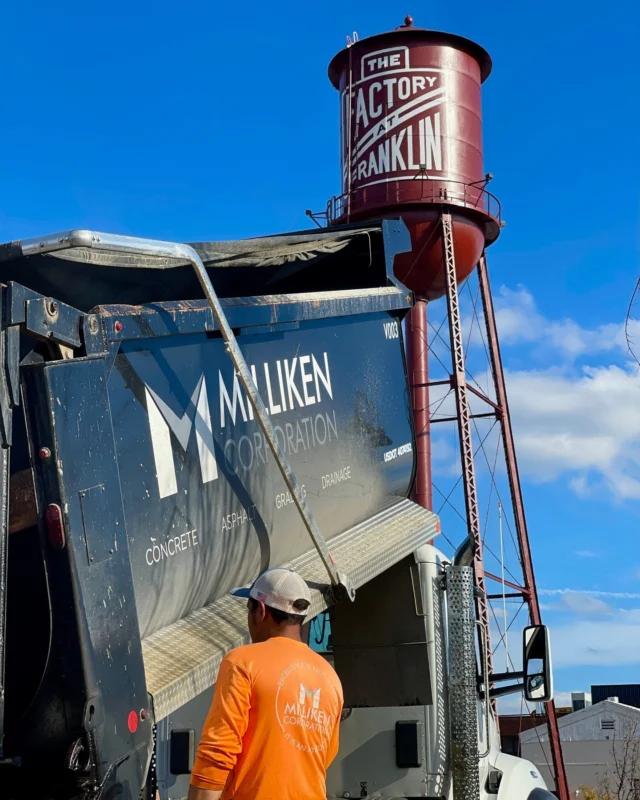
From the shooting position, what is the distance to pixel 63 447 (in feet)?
9.38

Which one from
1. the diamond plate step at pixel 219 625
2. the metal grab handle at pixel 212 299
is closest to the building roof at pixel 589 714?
the diamond plate step at pixel 219 625

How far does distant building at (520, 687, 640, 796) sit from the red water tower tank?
21.6 m

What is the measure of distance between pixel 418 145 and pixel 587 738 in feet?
96.0

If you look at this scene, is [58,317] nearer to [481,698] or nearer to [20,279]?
[20,279]

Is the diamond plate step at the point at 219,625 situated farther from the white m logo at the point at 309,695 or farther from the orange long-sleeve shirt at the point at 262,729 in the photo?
the white m logo at the point at 309,695

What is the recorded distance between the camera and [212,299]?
360 cm

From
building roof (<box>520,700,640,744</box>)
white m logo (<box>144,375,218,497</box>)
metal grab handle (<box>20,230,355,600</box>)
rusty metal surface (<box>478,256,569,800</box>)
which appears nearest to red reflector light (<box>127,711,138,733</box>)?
white m logo (<box>144,375,218,497</box>)

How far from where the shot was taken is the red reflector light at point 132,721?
2945 millimetres

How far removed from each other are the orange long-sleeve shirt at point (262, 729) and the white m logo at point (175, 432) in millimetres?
703

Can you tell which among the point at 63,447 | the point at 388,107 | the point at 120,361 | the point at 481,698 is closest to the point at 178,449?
the point at 120,361

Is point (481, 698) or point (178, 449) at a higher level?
point (178, 449)

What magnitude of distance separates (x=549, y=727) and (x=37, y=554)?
17.7 m

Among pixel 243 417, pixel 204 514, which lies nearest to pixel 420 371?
pixel 243 417

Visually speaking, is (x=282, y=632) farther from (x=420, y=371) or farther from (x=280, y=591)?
(x=420, y=371)
